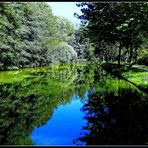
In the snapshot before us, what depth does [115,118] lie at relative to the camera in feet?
39.0

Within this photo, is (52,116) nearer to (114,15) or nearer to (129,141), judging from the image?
(129,141)

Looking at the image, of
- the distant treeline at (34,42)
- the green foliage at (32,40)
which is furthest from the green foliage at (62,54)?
the green foliage at (32,40)

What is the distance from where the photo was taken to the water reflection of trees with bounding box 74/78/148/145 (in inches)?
365

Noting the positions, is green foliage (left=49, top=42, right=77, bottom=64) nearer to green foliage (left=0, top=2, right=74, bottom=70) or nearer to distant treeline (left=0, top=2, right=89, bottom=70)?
distant treeline (left=0, top=2, right=89, bottom=70)

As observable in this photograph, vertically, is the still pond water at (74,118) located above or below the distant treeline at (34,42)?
below

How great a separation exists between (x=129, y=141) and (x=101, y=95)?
8.63 meters

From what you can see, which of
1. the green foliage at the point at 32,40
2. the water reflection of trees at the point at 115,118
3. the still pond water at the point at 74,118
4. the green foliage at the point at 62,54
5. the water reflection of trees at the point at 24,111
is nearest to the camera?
the water reflection of trees at the point at 115,118

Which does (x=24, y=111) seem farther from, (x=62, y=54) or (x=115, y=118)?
(x=62, y=54)

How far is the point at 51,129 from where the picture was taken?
10984 millimetres

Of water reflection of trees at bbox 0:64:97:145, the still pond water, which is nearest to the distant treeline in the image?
water reflection of trees at bbox 0:64:97:145

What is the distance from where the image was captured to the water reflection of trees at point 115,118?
9.27m

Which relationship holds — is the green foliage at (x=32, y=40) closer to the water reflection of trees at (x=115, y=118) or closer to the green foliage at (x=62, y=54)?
the green foliage at (x=62, y=54)

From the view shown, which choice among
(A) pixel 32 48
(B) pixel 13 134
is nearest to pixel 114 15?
(B) pixel 13 134

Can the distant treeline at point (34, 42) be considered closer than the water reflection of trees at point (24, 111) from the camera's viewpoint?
No
